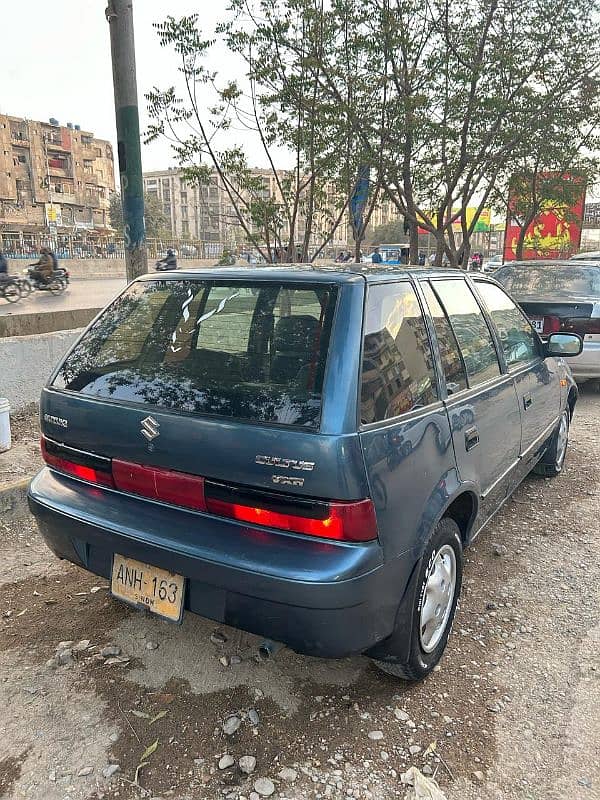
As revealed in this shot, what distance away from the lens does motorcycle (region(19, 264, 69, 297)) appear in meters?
17.6

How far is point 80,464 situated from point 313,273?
1.23 meters

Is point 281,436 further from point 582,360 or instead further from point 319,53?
point 319,53

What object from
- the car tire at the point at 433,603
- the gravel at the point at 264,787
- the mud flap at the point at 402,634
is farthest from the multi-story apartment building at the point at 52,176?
the gravel at the point at 264,787

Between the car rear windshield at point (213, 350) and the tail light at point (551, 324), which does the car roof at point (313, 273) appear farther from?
the tail light at point (551, 324)

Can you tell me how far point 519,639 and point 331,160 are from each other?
21.8 feet

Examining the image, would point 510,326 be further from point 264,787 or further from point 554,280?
point 554,280

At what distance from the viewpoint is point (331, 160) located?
788 cm

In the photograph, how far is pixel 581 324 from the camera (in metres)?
7.01

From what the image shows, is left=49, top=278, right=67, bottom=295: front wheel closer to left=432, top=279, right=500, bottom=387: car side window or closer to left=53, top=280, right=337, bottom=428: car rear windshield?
left=53, top=280, right=337, bottom=428: car rear windshield

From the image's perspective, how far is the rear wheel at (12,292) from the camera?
16.7 meters

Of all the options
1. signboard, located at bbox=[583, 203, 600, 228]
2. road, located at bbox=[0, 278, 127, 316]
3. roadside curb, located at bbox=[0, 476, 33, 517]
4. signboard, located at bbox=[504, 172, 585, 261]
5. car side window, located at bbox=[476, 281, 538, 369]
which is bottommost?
roadside curb, located at bbox=[0, 476, 33, 517]

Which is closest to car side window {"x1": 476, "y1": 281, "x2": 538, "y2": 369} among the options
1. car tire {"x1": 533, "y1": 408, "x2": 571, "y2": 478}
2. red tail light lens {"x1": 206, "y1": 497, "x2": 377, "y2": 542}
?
car tire {"x1": 533, "y1": 408, "x2": 571, "y2": 478}

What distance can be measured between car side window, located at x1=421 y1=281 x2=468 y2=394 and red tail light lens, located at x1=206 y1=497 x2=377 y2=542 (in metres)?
0.87

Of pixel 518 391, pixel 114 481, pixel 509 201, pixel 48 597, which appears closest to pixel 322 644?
pixel 114 481
